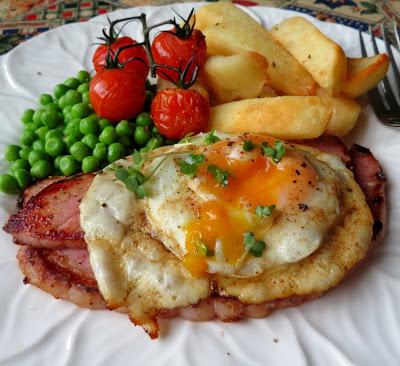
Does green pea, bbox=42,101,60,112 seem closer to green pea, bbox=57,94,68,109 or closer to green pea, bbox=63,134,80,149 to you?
green pea, bbox=57,94,68,109

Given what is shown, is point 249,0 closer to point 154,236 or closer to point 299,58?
point 299,58

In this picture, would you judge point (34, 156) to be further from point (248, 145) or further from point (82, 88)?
point (248, 145)

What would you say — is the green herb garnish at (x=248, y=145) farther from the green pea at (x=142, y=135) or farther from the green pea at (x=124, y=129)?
the green pea at (x=124, y=129)

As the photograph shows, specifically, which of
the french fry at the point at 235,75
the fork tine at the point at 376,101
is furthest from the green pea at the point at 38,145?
the fork tine at the point at 376,101

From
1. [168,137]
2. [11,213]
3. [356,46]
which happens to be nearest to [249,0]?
[356,46]

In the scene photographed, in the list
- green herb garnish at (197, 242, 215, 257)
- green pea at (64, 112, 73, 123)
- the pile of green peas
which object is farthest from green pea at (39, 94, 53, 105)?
green herb garnish at (197, 242, 215, 257)
